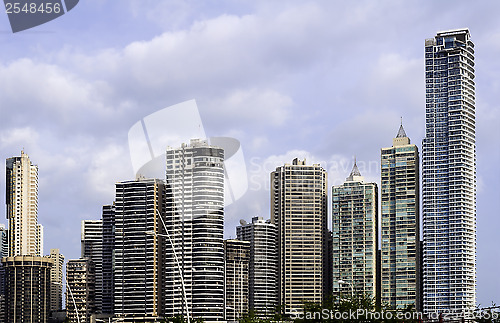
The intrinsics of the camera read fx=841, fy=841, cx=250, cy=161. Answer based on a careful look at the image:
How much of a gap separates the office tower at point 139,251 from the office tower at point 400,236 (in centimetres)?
4972

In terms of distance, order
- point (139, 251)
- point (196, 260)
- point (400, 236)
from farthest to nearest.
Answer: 1. point (400, 236)
2. point (139, 251)
3. point (196, 260)

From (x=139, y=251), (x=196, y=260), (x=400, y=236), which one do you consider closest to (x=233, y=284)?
(x=196, y=260)

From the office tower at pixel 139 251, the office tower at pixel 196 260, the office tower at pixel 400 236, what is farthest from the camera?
the office tower at pixel 400 236

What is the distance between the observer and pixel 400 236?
628 feet

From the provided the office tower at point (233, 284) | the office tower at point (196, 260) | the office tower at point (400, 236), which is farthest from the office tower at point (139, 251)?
the office tower at point (400, 236)

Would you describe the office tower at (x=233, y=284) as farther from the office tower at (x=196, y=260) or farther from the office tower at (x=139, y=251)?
the office tower at (x=139, y=251)

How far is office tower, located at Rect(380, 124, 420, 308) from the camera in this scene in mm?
184250

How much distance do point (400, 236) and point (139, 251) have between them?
194 ft

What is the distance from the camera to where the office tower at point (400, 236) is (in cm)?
18425

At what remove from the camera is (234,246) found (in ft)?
656

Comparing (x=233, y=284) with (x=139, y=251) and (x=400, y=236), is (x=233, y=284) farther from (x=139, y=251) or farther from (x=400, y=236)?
(x=400, y=236)

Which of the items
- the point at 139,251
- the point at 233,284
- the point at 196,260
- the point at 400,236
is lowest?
the point at 233,284

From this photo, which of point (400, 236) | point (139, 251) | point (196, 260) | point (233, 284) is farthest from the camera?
point (233, 284)

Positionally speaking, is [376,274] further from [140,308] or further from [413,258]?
[140,308]
